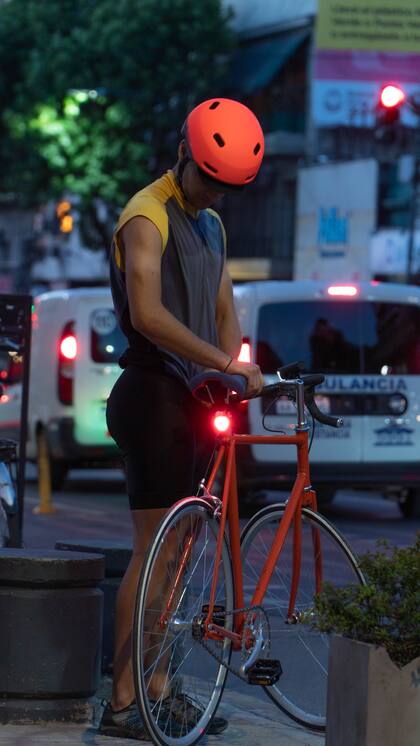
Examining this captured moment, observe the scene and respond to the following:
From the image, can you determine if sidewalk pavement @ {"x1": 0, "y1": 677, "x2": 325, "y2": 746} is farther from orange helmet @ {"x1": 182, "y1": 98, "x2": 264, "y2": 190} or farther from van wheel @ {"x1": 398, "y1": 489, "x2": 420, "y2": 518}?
van wheel @ {"x1": 398, "y1": 489, "x2": 420, "y2": 518}

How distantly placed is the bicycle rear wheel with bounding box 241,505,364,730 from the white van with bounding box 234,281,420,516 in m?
8.24

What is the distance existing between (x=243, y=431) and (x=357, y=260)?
29131 millimetres

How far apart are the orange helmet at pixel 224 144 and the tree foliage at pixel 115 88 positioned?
4259 cm

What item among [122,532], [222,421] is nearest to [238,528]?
[222,421]

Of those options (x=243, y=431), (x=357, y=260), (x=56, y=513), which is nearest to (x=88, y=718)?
(x=243, y=431)

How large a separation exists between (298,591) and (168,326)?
3.28 ft

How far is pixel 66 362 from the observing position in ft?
58.9

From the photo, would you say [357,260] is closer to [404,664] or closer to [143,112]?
[143,112]

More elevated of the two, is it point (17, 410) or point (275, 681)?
point (17, 410)

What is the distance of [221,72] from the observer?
4875cm

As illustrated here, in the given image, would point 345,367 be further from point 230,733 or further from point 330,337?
point 230,733

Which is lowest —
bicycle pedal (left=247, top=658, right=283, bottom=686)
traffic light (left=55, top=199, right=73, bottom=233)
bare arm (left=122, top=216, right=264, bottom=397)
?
bicycle pedal (left=247, top=658, right=283, bottom=686)

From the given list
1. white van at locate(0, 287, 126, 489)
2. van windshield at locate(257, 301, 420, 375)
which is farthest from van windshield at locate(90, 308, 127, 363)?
van windshield at locate(257, 301, 420, 375)

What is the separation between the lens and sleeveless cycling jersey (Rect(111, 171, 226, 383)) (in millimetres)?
5719
